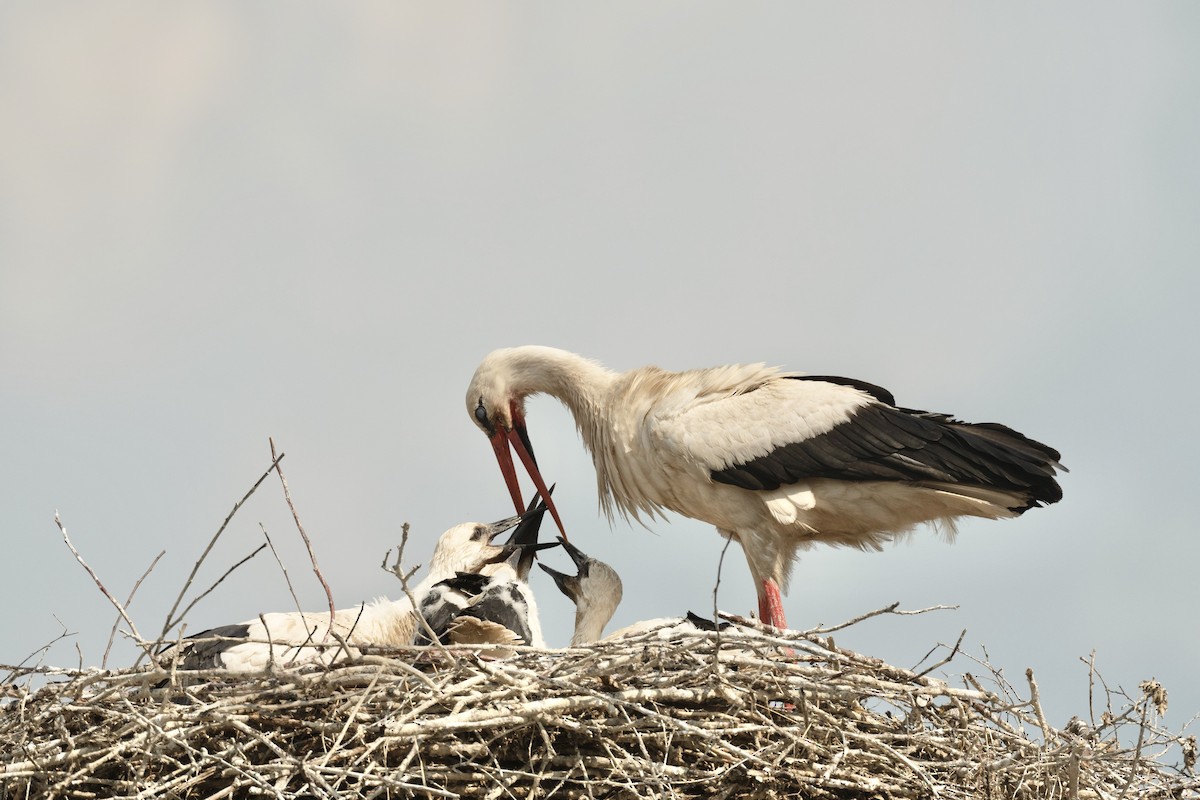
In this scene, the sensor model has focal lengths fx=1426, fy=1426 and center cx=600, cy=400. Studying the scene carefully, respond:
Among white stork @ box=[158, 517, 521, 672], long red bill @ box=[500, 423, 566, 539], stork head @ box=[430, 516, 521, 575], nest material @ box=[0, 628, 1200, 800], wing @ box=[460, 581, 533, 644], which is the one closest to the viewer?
nest material @ box=[0, 628, 1200, 800]

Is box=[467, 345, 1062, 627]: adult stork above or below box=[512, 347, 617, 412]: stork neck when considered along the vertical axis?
below

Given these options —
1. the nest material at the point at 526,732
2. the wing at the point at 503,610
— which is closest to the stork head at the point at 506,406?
the wing at the point at 503,610

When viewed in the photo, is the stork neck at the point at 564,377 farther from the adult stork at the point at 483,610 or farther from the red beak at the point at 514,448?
the adult stork at the point at 483,610

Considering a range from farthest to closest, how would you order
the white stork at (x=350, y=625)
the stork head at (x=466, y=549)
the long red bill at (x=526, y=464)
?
the long red bill at (x=526, y=464)
the stork head at (x=466, y=549)
the white stork at (x=350, y=625)

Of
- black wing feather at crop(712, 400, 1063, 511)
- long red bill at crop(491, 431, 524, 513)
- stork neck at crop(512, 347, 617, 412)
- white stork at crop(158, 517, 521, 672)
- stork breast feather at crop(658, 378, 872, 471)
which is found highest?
stork neck at crop(512, 347, 617, 412)

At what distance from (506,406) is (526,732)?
2631 mm

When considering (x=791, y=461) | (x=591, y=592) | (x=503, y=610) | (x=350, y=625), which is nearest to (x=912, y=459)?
(x=791, y=461)

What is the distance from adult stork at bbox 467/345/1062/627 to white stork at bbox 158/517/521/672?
52 centimetres

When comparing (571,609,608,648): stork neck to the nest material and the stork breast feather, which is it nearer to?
the stork breast feather

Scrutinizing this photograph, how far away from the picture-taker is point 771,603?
528cm

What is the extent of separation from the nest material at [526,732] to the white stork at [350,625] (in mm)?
322

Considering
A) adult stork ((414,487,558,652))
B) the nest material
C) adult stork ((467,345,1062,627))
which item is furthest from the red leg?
the nest material

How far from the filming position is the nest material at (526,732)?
10.7ft

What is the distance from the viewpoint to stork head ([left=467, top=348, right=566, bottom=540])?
5.89 metres
